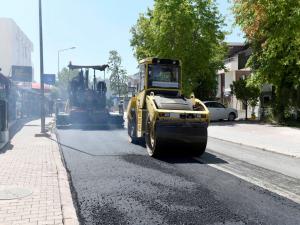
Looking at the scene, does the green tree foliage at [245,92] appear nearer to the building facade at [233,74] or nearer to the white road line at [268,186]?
the building facade at [233,74]

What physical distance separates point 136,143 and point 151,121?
13.2 feet

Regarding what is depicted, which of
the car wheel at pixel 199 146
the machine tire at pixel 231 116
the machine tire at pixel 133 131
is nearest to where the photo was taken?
the car wheel at pixel 199 146

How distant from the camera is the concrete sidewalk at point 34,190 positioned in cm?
582

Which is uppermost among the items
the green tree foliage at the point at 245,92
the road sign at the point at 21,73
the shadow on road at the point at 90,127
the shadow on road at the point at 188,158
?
Answer: the road sign at the point at 21,73

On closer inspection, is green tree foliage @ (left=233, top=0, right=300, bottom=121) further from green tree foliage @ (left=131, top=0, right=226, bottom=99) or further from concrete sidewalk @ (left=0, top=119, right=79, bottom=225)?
concrete sidewalk @ (left=0, top=119, right=79, bottom=225)

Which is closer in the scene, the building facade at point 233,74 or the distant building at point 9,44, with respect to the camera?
the building facade at point 233,74

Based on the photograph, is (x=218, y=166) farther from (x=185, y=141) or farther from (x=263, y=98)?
(x=263, y=98)

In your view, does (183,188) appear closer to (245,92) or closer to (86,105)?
(86,105)

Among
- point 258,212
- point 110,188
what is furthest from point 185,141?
point 258,212

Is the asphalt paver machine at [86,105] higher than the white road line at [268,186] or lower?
higher

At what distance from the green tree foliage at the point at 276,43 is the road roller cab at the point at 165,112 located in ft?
34.7

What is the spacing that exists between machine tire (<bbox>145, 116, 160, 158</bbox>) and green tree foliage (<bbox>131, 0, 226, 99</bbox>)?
2035 centimetres

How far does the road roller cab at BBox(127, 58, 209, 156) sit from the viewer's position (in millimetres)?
11695

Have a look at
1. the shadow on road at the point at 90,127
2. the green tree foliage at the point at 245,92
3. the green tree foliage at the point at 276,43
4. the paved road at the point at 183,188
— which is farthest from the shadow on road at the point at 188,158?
the green tree foliage at the point at 245,92
